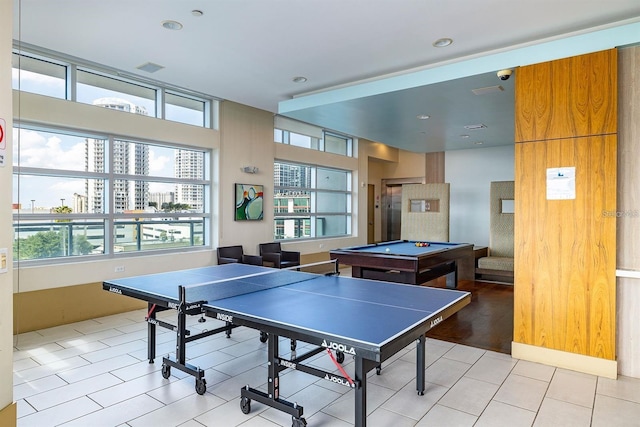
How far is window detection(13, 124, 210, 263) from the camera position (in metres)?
4.65

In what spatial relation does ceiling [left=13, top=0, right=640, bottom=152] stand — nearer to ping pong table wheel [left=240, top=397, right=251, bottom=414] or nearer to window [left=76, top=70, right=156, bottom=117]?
window [left=76, top=70, right=156, bottom=117]

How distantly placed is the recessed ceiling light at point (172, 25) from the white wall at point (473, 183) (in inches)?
310

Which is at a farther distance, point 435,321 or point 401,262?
point 401,262

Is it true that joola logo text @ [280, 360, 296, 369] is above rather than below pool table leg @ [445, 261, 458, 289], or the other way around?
above

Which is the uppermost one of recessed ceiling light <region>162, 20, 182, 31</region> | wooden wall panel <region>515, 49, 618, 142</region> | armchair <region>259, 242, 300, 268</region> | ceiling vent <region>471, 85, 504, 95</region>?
recessed ceiling light <region>162, 20, 182, 31</region>

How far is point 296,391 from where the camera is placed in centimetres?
305

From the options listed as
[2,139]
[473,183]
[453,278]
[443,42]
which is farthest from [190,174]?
[473,183]

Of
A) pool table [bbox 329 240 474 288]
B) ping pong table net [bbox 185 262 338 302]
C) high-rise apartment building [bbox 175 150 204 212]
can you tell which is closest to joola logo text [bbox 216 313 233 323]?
ping pong table net [bbox 185 262 338 302]

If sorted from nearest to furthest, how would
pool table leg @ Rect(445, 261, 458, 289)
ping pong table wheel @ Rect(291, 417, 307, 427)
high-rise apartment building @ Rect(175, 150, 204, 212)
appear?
1. ping pong table wheel @ Rect(291, 417, 307, 427)
2. high-rise apartment building @ Rect(175, 150, 204, 212)
3. pool table leg @ Rect(445, 261, 458, 289)

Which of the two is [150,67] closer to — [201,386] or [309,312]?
[201,386]

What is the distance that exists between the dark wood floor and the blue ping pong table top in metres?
1.60

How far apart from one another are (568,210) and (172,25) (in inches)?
162

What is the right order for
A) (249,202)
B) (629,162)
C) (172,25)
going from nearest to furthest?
(629,162), (172,25), (249,202)

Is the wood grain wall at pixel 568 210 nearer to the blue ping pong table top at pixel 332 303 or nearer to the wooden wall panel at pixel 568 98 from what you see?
the wooden wall panel at pixel 568 98
